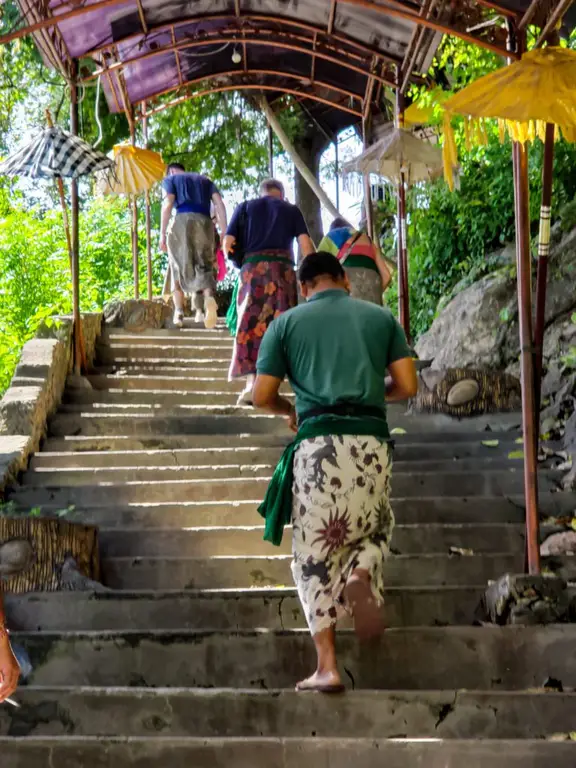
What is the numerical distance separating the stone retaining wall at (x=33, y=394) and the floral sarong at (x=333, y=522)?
333cm

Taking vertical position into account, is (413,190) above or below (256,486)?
above

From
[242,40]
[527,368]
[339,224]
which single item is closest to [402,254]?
[339,224]

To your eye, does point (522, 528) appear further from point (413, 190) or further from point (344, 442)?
point (413, 190)

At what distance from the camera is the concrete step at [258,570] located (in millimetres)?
5605

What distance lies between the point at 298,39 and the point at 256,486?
260 inches

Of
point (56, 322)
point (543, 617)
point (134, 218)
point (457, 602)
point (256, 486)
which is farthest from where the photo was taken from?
point (134, 218)

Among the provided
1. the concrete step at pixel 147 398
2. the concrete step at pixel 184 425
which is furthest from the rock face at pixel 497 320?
the concrete step at pixel 147 398

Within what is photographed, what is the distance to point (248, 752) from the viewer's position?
3592 mm

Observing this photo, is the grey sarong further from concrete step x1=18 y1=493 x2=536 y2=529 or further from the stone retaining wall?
concrete step x1=18 y1=493 x2=536 y2=529

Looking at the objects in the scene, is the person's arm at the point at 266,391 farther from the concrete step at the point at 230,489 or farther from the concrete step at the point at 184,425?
the concrete step at the point at 184,425

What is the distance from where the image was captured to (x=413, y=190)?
15156 mm

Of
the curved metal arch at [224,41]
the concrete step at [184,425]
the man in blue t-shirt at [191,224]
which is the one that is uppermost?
the curved metal arch at [224,41]

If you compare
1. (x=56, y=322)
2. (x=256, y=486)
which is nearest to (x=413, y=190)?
(x=56, y=322)

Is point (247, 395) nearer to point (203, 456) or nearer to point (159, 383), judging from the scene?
point (203, 456)
